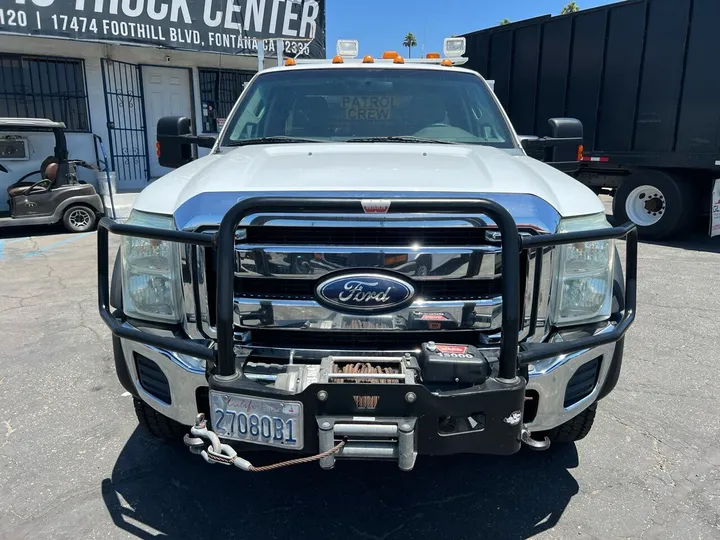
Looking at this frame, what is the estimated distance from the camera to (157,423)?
2.78 meters

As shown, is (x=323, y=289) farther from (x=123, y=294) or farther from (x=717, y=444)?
(x=717, y=444)

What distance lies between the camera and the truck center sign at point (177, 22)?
1015 cm

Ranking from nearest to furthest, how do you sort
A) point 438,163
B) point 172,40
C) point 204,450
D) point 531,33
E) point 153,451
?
point 204,450, point 438,163, point 153,451, point 531,33, point 172,40

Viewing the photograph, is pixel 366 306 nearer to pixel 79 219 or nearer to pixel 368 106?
pixel 368 106

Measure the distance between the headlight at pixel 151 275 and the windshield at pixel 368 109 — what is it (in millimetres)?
1311

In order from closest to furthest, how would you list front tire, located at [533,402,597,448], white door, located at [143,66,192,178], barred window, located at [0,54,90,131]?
front tire, located at [533,402,597,448], barred window, located at [0,54,90,131], white door, located at [143,66,192,178]

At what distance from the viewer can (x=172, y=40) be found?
11367mm

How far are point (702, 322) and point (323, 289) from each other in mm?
4366

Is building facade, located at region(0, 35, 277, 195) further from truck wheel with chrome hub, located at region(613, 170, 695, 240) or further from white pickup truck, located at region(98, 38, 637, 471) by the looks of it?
white pickup truck, located at region(98, 38, 637, 471)

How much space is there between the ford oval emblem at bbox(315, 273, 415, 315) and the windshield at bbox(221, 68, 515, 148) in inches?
58.1

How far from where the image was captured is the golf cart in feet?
29.0

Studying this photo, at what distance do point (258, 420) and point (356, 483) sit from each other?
97 centimetres

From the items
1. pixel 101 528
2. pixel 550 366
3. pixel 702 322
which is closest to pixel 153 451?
pixel 101 528

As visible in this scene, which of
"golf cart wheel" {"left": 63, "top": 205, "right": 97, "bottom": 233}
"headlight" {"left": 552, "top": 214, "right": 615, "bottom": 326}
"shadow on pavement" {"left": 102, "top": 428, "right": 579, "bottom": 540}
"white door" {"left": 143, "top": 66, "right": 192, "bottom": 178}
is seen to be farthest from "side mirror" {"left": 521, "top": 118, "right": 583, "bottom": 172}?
"white door" {"left": 143, "top": 66, "right": 192, "bottom": 178}
